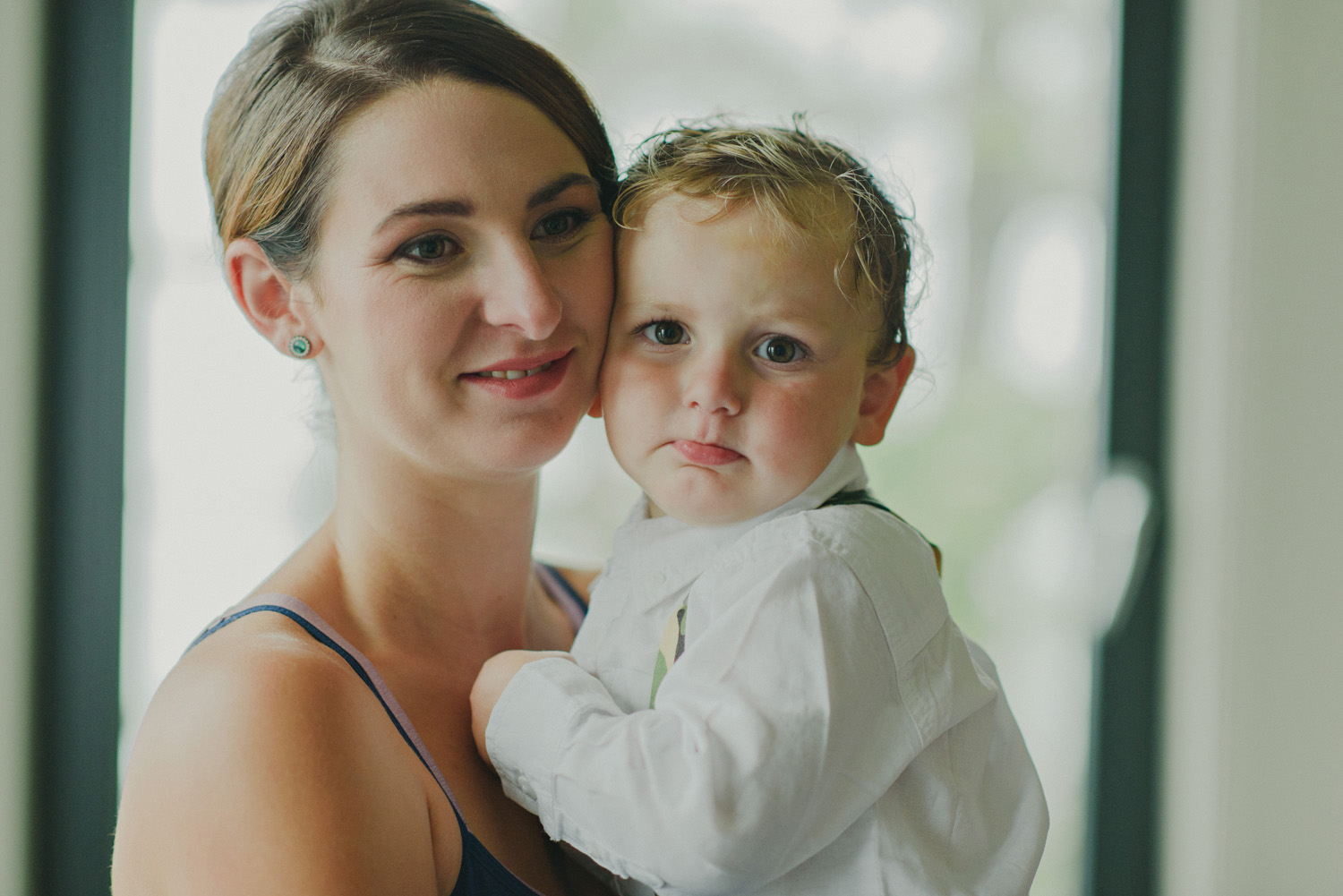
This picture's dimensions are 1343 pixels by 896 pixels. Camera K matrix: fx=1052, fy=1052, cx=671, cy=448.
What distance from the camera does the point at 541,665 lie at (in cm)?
98

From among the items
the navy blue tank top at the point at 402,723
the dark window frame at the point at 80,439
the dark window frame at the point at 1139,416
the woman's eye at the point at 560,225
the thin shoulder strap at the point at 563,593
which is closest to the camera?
the navy blue tank top at the point at 402,723

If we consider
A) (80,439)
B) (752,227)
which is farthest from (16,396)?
(752,227)

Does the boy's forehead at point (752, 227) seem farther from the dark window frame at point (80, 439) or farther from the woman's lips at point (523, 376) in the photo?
the dark window frame at point (80, 439)

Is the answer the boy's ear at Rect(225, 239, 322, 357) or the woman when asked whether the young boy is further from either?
the boy's ear at Rect(225, 239, 322, 357)

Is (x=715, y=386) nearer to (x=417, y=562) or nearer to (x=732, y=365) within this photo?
(x=732, y=365)

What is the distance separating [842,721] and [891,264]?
1.54ft

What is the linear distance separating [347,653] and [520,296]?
374 mm

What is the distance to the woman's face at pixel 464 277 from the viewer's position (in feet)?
3.26

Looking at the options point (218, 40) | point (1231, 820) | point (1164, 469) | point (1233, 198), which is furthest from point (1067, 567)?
point (218, 40)

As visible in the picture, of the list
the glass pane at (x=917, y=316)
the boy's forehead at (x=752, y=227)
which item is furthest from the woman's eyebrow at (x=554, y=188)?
the glass pane at (x=917, y=316)

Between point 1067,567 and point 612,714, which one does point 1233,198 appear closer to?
point 1067,567

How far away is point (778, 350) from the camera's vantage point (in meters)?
0.98

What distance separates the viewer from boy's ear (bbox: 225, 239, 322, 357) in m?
1.10

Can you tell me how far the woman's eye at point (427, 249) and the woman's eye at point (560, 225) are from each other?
0.09 meters
